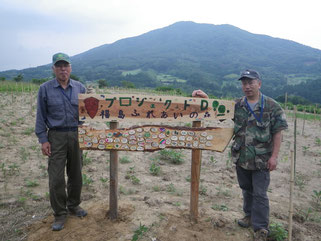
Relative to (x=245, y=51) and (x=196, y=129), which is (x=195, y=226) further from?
(x=245, y=51)

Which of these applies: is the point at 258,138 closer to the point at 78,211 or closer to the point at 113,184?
the point at 113,184

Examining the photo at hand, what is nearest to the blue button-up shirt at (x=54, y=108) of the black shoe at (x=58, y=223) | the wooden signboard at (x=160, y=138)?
the wooden signboard at (x=160, y=138)

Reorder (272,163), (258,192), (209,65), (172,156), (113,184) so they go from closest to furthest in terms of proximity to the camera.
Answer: (272,163)
(258,192)
(113,184)
(172,156)
(209,65)

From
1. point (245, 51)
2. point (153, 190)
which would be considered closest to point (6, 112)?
point (153, 190)

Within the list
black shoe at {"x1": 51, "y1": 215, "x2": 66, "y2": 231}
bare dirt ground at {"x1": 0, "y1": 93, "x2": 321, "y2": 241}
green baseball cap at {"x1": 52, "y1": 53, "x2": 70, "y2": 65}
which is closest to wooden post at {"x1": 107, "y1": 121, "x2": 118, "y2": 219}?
bare dirt ground at {"x1": 0, "y1": 93, "x2": 321, "y2": 241}

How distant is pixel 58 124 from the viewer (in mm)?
2750

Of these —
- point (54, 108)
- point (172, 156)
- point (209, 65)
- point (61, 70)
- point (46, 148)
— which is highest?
point (209, 65)

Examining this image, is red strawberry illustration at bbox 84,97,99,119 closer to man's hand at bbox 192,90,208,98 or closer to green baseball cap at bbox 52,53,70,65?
green baseball cap at bbox 52,53,70,65

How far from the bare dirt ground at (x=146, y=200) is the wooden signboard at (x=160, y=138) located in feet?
3.33

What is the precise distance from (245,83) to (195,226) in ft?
6.14

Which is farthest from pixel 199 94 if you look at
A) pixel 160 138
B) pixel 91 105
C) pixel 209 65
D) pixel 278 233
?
pixel 209 65

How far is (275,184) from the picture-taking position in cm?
470

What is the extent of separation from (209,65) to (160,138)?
127021 millimetres

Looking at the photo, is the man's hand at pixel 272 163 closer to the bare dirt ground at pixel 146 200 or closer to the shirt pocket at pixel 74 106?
the bare dirt ground at pixel 146 200
